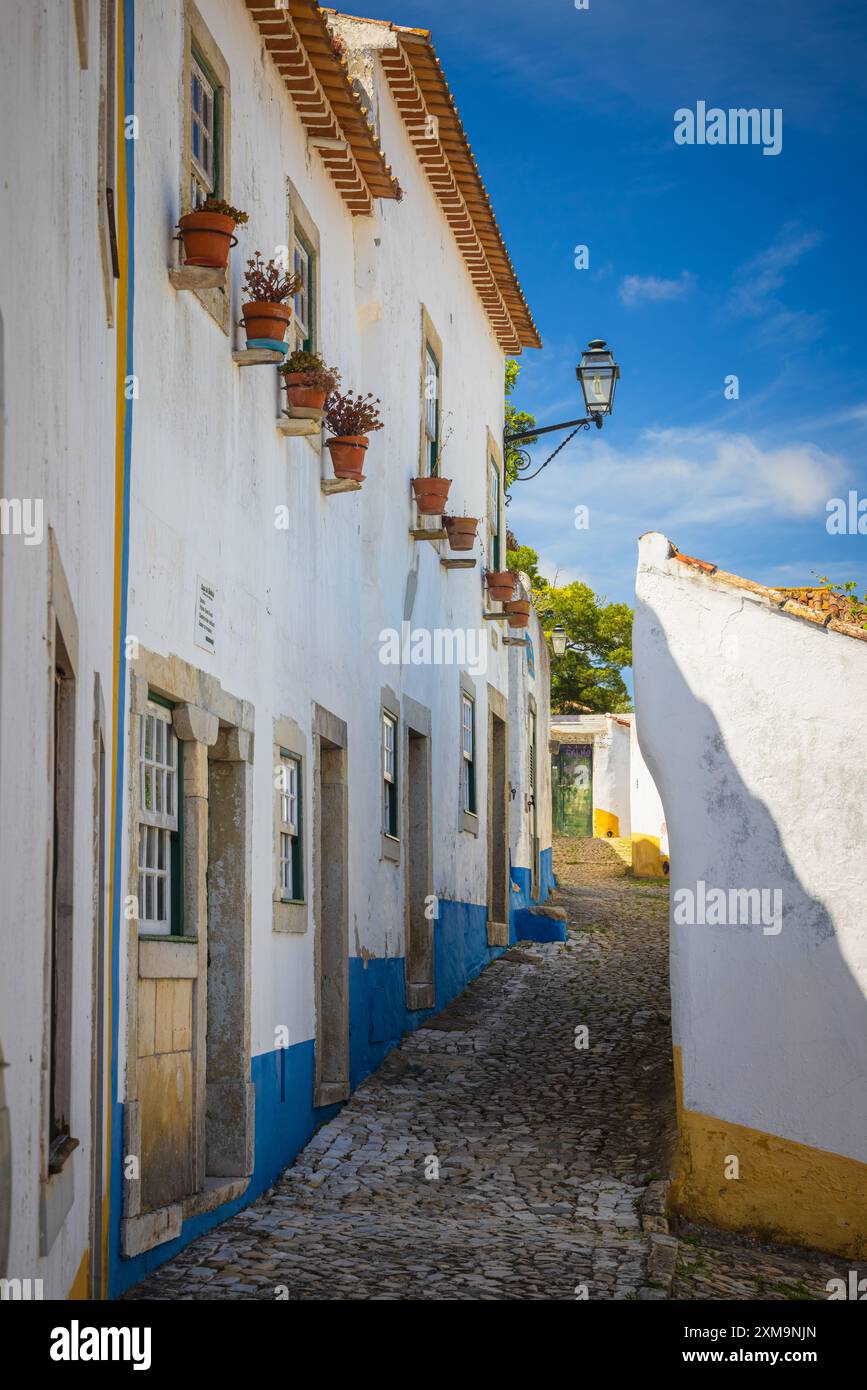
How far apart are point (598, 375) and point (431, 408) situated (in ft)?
7.53

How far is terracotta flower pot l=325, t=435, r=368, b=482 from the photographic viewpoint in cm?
1072

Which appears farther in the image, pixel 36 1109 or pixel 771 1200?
pixel 771 1200

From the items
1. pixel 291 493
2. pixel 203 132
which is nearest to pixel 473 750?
pixel 291 493

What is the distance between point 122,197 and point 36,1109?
3989 millimetres

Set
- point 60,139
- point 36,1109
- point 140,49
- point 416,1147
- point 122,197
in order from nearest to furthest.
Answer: point 36,1109 → point 60,139 → point 122,197 → point 140,49 → point 416,1147

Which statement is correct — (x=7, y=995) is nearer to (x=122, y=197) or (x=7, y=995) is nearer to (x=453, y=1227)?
(x=122, y=197)

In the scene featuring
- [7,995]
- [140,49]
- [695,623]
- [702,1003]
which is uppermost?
[140,49]

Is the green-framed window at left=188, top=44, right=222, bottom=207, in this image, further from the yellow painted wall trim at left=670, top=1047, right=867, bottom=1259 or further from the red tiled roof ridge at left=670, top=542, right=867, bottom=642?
the yellow painted wall trim at left=670, top=1047, right=867, bottom=1259

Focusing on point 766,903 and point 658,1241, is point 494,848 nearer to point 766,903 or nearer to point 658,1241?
point 766,903

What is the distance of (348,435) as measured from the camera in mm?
10758

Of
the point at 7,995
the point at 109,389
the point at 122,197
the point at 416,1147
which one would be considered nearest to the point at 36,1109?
the point at 7,995

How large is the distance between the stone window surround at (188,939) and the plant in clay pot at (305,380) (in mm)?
1913

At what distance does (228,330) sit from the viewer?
8438mm

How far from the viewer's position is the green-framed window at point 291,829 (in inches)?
380
